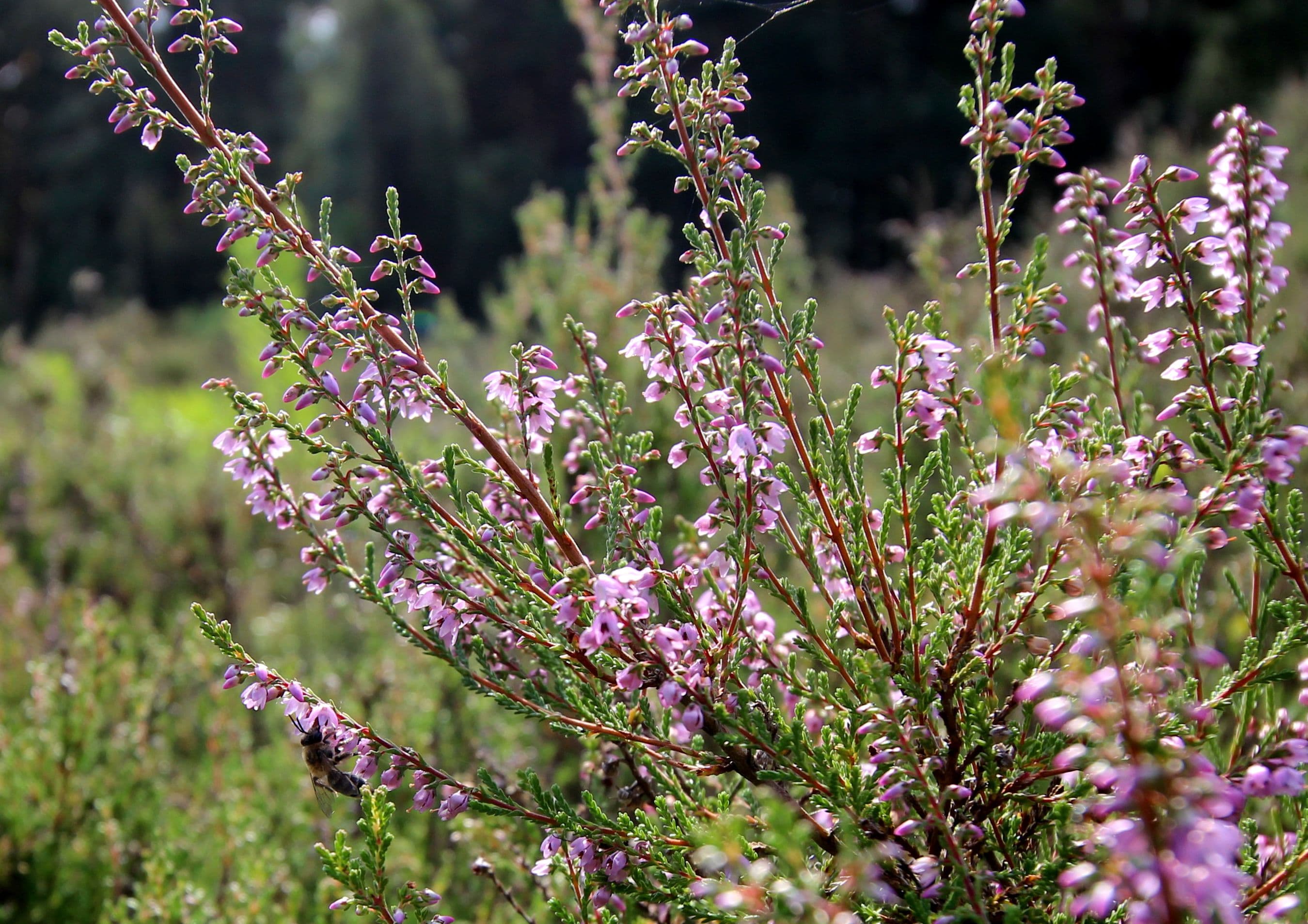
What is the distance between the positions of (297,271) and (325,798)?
882 centimetres

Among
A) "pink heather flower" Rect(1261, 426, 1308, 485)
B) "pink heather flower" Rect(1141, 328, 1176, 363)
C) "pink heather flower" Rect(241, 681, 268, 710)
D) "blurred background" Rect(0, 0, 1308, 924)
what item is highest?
"blurred background" Rect(0, 0, 1308, 924)

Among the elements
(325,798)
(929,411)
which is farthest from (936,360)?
(325,798)

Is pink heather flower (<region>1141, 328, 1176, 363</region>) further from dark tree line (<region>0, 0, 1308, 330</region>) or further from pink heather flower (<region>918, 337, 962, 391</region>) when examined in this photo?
dark tree line (<region>0, 0, 1308, 330</region>)

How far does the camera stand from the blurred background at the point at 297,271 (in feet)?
10.8

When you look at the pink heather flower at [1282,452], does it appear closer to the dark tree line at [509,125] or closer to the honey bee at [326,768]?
the honey bee at [326,768]

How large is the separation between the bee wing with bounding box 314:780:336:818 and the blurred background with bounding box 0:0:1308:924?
0.34 m

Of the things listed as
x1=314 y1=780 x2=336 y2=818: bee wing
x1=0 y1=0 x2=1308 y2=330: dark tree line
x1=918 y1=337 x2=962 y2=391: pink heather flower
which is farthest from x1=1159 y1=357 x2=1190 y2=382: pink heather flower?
x1=0 y1=0 x2=1308 y2=330: dark tree line

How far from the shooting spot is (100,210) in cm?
3275

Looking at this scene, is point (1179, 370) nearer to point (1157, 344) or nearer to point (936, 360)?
point (1157, 344)

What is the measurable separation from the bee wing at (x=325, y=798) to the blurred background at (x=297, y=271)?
342 millimetres

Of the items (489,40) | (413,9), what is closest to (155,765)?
(413,9)

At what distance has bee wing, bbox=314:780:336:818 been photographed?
82.1 inches

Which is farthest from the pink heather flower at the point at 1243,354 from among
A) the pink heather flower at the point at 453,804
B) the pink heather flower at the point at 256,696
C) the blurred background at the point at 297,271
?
the pink heather flower at the point at 256,696

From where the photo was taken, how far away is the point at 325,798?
7.24ft
